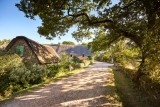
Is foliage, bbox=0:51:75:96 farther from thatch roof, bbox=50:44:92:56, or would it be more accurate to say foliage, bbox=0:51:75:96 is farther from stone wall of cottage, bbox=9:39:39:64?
thatch roof, bbox=50:44:92:56

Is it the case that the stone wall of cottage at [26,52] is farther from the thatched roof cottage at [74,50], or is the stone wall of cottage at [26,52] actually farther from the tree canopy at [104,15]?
the thatched roof cottage at [74,50]

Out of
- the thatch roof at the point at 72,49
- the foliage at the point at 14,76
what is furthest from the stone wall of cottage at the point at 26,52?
the thatch roof at the point at 72,49

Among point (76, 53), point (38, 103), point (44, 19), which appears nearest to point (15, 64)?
point (44, 19)

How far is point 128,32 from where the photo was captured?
56.1ft

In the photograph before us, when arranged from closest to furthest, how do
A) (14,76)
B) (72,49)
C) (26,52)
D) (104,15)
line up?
(104,15) < (14,76) < (26,52) < (72,49)

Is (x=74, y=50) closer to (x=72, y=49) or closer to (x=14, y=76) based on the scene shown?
(x=72, y=49)

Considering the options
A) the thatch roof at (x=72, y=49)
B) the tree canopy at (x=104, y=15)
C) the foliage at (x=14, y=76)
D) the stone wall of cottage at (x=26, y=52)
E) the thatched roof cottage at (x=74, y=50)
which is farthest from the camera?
the thatch roof at (x=72, y=49)

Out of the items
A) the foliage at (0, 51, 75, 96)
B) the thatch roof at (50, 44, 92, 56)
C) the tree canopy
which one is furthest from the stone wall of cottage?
the thatch roof at (50, 44, 92, 56)

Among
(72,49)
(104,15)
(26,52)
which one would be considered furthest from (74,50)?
(104,15)

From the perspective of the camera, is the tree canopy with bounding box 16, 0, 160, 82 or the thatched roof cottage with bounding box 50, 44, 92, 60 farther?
the thatched roof cottage with bounding box 50, 44, 92, 60

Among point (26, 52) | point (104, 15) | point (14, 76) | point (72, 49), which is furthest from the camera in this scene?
point (72, 49)

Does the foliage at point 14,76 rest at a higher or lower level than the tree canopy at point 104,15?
lower

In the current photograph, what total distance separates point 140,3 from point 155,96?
21.0ft

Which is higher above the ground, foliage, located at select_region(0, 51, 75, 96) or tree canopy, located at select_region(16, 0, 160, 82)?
tree canopy, located at select_region(16, 0, 160, 82)
